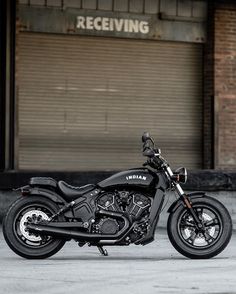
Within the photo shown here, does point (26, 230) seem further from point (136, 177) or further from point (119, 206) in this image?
point (136, 177)

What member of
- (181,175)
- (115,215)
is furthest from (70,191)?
(181,175)

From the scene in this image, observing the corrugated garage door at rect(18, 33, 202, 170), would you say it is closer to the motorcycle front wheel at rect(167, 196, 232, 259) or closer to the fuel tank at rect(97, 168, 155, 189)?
the fuel tank at rect(97, 168, 155, 189)

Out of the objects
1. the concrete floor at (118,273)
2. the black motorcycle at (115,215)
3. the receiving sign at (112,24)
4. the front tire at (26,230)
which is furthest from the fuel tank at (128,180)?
the receiving sign at (112,24)

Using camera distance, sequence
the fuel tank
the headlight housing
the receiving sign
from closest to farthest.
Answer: the fuel tank
the headlight housing
the receiving sign

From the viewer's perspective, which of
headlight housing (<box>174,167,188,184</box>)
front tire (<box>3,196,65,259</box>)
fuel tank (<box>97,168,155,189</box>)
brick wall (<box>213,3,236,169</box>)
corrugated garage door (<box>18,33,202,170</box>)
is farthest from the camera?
brick wall (<box>213,3,236,169</box>)

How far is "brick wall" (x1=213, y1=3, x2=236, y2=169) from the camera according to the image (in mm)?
17656

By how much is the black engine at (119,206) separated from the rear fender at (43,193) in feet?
1.47

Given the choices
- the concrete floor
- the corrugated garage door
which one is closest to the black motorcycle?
the concrete floor

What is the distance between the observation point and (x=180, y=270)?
9.21 m

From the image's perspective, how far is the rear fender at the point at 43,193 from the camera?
10141mm

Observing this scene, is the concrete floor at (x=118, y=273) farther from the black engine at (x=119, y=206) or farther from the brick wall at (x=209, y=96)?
the brick wall at (x=209, y=96)

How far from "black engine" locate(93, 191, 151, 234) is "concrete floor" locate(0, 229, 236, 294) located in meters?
0.37

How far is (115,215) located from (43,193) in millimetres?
834

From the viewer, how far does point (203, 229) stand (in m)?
10.3
